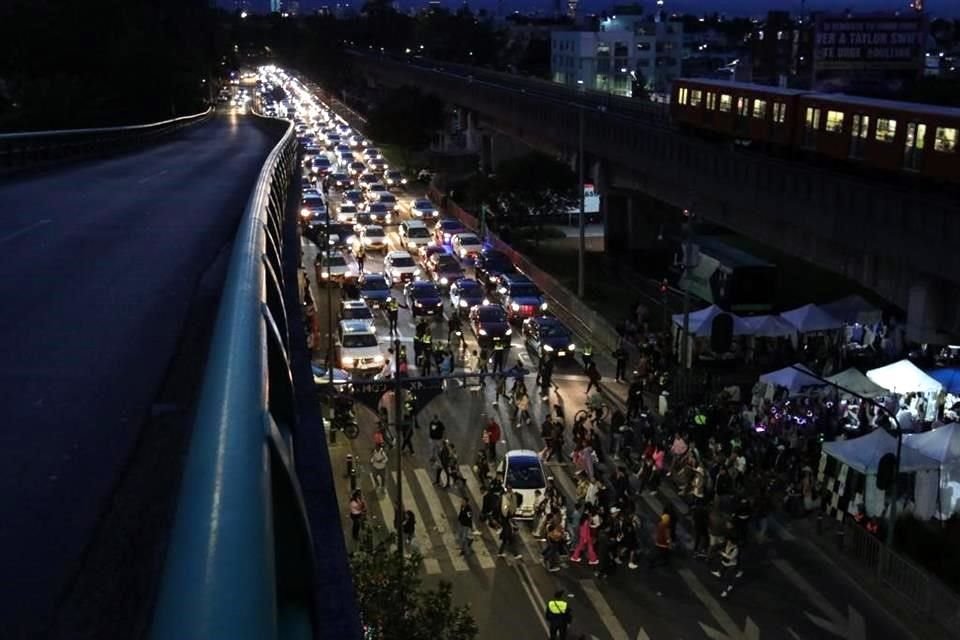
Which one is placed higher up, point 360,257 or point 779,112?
point 779,112

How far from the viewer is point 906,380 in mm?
20875

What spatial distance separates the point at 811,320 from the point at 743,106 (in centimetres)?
846

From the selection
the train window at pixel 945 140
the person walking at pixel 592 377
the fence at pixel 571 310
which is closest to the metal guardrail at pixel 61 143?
the person walking at pixel 592 377

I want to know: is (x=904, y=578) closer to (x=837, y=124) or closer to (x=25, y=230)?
(x=25, y=230)

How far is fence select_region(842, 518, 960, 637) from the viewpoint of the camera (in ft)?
47.3

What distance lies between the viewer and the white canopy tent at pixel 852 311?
90.2 ft

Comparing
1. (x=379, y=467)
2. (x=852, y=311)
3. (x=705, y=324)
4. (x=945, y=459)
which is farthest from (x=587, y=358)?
(x=945, y=459)

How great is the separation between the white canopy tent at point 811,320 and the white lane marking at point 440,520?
439 inches

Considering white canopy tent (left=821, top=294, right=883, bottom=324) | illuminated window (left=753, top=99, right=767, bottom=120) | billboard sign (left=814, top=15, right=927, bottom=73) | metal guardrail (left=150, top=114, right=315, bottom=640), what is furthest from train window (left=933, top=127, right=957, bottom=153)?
billboard sign (left=814, top=15, right=927, bottom=73)

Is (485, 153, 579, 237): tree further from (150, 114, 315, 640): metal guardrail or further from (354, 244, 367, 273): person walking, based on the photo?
(150, 114, 315, 640): metal guardrail

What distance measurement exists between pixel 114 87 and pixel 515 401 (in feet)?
105

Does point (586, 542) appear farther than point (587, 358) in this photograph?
No

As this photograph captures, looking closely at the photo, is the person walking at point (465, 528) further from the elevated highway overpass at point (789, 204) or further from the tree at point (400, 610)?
the elevated highway overpass at point (789, 204)

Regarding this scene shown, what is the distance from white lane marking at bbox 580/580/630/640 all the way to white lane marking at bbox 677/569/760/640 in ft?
3.91
